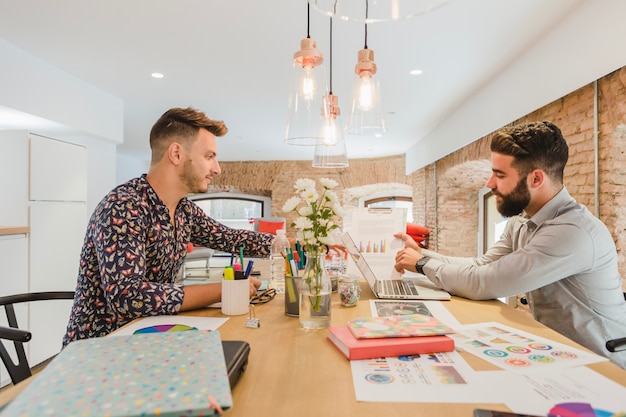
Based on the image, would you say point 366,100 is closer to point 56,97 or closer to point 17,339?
point 17,339

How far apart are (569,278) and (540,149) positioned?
496mm

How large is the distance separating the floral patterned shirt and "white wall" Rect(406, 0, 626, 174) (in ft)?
7.91

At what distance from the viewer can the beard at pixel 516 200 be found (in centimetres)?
154

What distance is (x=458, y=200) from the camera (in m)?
6.60

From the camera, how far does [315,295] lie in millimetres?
1096

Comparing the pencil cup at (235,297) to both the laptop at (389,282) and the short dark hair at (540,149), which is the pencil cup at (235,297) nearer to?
the laptop at (389,282)

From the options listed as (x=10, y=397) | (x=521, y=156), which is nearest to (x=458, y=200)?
(x=521, y=156)

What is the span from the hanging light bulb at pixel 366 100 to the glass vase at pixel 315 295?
0.86 metres

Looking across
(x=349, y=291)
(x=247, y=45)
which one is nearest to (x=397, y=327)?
(x=349, y=291)

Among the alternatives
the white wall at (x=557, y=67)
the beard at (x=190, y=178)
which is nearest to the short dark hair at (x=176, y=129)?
the beard at (x=190, y=178)

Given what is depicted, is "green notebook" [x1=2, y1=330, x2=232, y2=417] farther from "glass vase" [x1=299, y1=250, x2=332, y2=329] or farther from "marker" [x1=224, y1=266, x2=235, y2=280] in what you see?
"marker" [x1=224, y1=266, x2=235, y2=280]

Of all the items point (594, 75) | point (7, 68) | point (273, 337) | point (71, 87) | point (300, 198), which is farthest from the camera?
point (71, 87)

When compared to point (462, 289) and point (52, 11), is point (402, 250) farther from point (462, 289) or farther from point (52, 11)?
point (52, 11)

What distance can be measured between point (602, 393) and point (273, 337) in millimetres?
704
